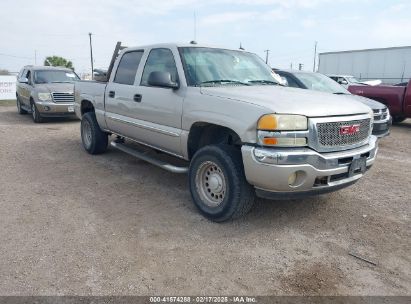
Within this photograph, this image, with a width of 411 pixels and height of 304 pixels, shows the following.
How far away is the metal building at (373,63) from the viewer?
28.2 metres

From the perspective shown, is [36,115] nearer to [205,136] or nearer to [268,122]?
[205,136]

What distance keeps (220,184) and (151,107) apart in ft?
4.97

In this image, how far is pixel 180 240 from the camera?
139 inches

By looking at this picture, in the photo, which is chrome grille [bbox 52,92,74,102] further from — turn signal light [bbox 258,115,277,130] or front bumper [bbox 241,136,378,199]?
turn signal light [bbox 258,115,277,130]

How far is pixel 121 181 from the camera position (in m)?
5.34

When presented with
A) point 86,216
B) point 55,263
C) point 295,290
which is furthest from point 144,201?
point 295,290

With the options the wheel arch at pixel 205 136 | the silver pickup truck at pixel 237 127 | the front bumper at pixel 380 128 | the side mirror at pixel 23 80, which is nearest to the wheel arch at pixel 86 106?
the silver pickup truck at pixel 237 127

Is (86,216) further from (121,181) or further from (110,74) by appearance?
(110,74)

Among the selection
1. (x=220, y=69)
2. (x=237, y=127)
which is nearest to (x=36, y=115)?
(x=220, y=69)

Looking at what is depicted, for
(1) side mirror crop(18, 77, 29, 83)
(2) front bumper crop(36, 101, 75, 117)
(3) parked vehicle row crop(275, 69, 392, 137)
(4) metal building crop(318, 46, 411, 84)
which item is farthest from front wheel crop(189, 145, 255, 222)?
(4) metal building crop(318, 46, 411, 84)

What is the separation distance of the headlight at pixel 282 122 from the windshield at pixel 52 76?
33.5ft

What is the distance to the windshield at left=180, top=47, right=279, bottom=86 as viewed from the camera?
168 inches

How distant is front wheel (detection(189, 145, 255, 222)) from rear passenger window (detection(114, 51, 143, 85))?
1.98m

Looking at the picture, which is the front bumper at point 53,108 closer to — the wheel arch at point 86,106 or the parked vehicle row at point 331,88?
the wheel arch at point 86,106
